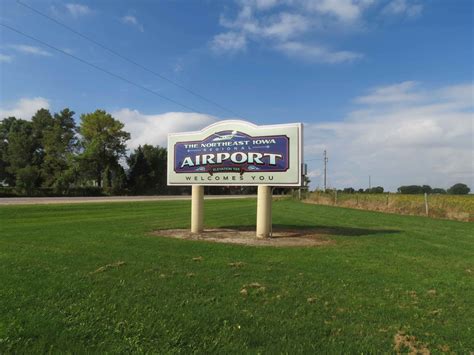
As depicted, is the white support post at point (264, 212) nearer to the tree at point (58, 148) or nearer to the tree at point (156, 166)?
the tree at point (58, 148)

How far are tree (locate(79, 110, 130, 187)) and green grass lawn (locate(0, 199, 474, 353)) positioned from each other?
52.0m

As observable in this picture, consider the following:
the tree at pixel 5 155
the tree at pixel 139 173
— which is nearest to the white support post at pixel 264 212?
the tree at pixel 5 155

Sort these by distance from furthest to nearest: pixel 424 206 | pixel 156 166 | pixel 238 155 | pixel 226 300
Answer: pixel 156 166 < pixel 424 206 < pixel 238 155 < pixel 226 300

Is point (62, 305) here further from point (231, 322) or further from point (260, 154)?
point (260, 154)

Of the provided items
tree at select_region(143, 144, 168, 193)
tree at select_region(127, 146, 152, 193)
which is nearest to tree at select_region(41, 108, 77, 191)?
tree at select_region(127, 146, 152, 193)

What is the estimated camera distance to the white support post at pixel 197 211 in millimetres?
13102

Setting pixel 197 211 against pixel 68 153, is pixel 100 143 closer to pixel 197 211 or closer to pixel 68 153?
pixel 68 153

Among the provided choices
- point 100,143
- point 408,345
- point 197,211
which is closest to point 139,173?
point 100,143

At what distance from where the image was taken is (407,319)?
474 cm

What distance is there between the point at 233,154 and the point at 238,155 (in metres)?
0.18

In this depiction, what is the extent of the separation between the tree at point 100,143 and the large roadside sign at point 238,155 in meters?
48.1

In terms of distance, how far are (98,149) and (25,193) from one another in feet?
43.9

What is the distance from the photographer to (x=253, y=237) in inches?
→ 479

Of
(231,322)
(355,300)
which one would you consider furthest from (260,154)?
(231,322)
